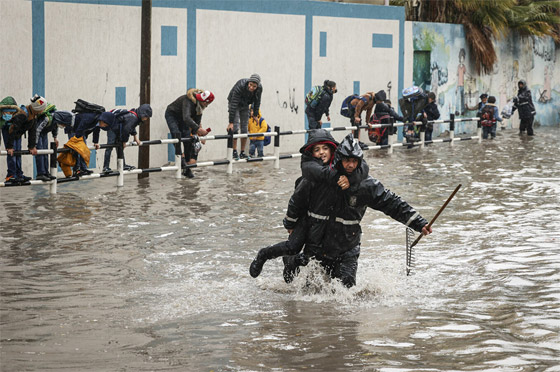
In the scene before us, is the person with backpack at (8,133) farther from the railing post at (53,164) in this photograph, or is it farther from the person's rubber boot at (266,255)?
the person's rubber boot at (266,255)

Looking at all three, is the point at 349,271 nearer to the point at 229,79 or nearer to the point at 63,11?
the point at 63,11

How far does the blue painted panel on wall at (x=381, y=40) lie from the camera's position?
24.1 m

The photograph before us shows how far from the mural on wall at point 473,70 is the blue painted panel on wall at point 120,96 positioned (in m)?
10.3

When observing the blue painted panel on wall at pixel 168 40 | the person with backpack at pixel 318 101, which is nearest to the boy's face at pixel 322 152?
the blue painted panel on wall at pixel 168 40

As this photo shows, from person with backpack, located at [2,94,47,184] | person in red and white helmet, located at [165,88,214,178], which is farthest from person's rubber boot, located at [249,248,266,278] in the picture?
person in red and white helmet, located at [165,88,214,178]

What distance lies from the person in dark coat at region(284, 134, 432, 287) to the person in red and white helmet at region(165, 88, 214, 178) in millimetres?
8449

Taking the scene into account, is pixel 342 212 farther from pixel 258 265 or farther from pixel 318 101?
pixel 318 101

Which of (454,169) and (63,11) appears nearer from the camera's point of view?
(63,11)

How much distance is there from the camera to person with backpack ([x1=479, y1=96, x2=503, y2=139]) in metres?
25.3

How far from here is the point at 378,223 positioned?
12.7 meters

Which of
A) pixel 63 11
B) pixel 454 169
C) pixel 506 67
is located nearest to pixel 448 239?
pixel 454 169

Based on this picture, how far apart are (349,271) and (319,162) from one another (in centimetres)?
99

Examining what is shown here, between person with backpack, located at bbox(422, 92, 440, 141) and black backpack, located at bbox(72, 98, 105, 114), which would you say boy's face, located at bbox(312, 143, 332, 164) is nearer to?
black backpack, located at bbox(72, 98, 105, 114)

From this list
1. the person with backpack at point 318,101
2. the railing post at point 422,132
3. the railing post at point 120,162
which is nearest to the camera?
the railing post at point 120,162
